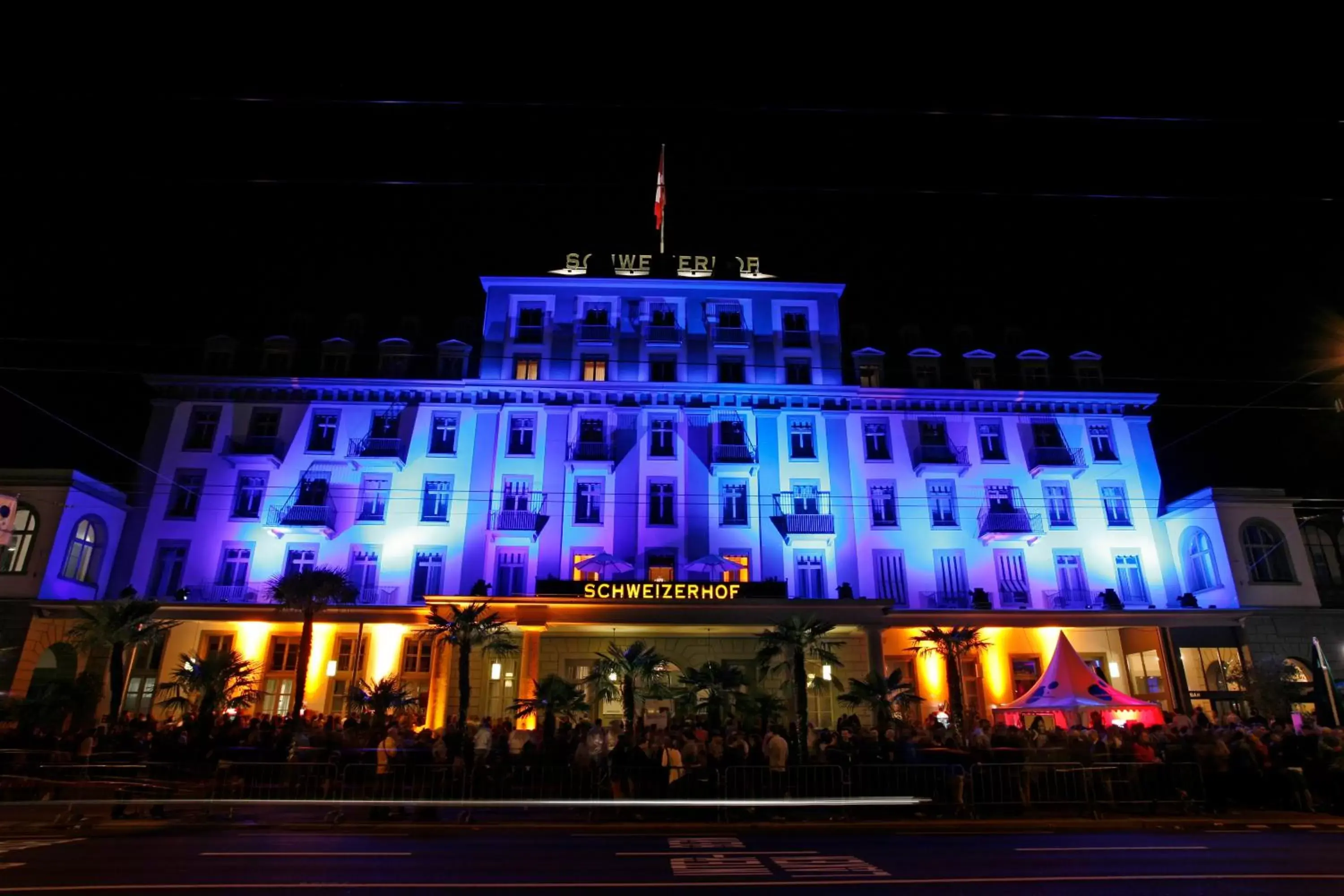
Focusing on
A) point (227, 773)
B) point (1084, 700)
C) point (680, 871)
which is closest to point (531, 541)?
point (227, 773)

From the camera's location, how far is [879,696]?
24.4m

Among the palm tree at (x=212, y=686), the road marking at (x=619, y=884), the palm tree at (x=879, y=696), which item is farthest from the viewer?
the palm tree at (x=879, y=696)

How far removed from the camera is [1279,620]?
30438 mm

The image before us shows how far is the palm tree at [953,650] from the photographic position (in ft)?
86.3

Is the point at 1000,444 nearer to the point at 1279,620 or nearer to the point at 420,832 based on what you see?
the point at 1279,620

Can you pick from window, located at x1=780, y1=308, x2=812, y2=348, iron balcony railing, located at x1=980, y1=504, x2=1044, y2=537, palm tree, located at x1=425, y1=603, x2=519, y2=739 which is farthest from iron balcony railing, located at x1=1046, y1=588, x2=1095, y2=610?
A: palm tree, located at x1=425, y1=603, x2=519, y2=739

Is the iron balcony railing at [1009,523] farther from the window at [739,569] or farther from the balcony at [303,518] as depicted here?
the balcony at [303,518]

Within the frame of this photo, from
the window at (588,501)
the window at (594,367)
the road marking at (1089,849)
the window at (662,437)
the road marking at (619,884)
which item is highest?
the window at (594,367)

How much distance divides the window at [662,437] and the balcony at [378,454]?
10718 millimetres

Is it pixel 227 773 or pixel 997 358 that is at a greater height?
pixel 997 358

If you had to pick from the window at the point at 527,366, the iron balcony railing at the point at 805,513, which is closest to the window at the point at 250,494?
the window at the point at 527,366

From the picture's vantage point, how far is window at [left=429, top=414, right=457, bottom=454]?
3316 centimetres

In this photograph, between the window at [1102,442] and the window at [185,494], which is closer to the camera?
the window at [185,494]

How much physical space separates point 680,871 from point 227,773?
12.2 metres
